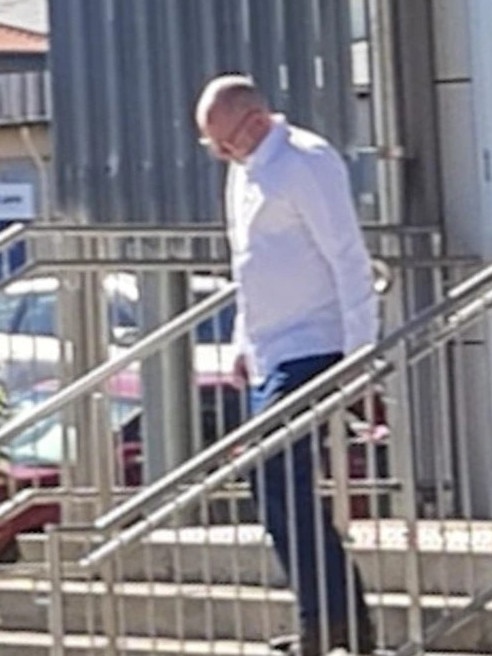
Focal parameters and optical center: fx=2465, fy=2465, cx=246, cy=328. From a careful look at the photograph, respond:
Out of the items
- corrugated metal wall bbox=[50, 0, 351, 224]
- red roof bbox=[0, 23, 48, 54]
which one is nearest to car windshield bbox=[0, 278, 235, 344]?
corrugated metal wall bbox=[50, 0, 351, 224]

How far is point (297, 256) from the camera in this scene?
7.55 meters

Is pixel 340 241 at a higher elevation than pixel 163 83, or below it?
below

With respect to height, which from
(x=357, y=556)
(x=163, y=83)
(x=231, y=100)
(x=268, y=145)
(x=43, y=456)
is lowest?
(x=357, y=556)

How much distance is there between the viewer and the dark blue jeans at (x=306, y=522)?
7.57 metres

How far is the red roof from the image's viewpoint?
2439 cm

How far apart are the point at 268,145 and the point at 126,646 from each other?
1957 millimetres

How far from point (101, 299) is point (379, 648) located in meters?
2.47

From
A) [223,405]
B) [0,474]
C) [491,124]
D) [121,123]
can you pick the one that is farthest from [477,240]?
[0,474]

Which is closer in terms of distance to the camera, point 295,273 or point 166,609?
point 295,273

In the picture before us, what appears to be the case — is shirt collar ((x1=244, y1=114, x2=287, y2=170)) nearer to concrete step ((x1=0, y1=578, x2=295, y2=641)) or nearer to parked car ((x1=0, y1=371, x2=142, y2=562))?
concrete step ((x1=0, y1=578, x2=295, y2=641))

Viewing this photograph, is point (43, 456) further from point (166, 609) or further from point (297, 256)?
point (297, 256)

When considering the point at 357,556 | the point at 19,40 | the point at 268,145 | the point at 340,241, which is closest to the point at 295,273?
the point at 340,241

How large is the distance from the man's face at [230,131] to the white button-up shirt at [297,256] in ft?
0.15

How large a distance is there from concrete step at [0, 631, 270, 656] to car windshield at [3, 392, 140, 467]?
3.98ft
